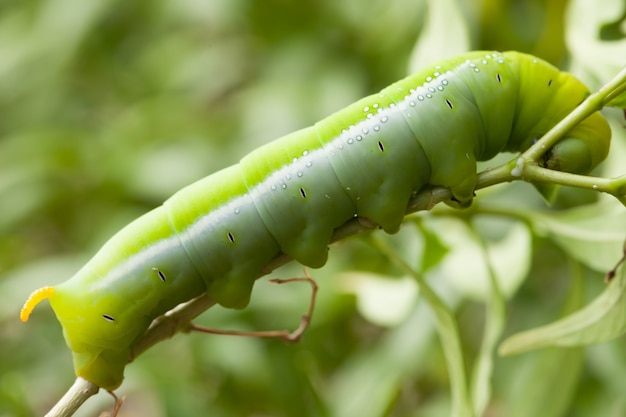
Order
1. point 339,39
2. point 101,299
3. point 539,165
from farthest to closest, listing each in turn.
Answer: point 339,39 < point 101,299 < point 539,165

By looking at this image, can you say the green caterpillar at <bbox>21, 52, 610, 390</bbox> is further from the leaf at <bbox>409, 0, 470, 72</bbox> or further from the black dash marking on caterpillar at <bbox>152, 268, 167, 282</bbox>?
the leaf at <bbox>409, 0, 470, 72</bbox>

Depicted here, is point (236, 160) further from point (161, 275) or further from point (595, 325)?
point (595, 325)

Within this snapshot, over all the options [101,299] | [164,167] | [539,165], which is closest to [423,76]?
[539,165]

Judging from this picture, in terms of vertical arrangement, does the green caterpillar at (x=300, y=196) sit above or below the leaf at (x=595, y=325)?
above

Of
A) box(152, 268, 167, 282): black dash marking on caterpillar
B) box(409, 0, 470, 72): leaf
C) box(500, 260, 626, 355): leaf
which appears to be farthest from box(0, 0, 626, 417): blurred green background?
box(152, 268, 167, 282): black dash marking on caterpillar

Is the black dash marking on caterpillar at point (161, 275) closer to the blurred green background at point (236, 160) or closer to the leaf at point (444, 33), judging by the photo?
the blurred green background at point (236, 160)

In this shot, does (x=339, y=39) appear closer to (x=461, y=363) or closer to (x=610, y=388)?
(x=610, y=388)

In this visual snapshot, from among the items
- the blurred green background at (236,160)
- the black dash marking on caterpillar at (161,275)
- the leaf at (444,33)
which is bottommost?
the blurred green background at (236,160)

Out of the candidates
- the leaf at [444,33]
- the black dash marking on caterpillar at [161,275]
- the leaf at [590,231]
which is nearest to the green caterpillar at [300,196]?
the black dash marking on caterpillar at [161,275]
